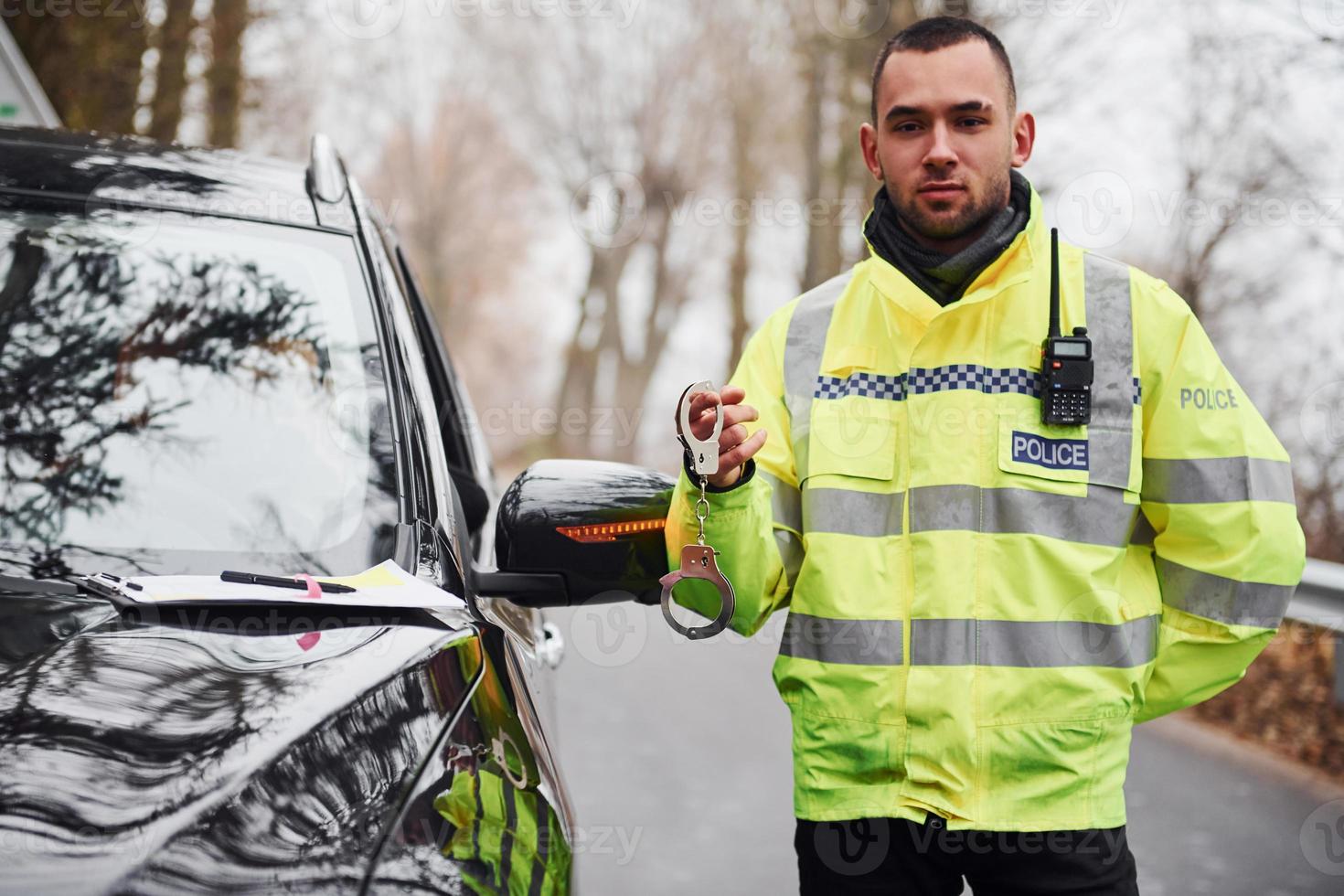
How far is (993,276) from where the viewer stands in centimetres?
255

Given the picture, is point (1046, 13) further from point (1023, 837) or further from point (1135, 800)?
point (1023, 837)

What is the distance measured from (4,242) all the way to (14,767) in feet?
4.57

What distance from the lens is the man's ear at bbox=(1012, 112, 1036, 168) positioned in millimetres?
2811

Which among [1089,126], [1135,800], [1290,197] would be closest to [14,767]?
[1135,800]

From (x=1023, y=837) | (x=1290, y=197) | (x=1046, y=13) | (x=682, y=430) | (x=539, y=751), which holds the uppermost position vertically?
(x=1046, y=13)

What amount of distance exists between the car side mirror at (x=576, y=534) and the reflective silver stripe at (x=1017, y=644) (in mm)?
480

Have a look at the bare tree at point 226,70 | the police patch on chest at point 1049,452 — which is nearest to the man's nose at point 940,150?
the police patch on chest at point 1049,452

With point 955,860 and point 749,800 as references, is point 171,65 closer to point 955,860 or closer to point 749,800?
point 749,800

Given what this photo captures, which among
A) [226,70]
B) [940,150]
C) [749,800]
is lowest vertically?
[749,800]

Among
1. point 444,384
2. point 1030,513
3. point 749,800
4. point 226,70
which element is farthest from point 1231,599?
point 226,70

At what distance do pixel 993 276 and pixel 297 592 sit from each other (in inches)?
50.7

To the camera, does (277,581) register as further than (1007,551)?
No

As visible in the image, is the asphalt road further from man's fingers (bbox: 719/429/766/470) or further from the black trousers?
man's fingers (bbox: 719/429/766/470)

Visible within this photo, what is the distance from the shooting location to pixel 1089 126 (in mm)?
13648
